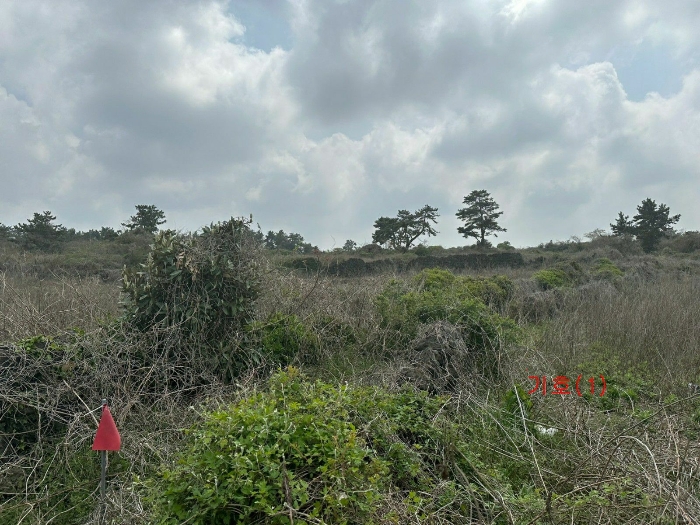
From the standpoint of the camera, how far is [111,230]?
79.8 feet

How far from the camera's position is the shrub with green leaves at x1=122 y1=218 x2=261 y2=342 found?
5555 millimetres

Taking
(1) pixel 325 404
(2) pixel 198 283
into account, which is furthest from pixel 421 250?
(1) pixel 325 404

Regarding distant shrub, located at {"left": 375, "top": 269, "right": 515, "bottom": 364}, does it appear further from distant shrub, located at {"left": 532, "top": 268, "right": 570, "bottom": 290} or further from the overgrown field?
distant shrub, located at {"left": 532, "top": 268, "right": 570, "bottom": 290}

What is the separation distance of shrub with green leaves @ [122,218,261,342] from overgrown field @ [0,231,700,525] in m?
0.02

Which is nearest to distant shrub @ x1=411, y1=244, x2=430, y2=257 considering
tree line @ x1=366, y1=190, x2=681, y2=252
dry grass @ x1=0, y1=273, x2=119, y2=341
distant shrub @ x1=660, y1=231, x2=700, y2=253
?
tree line @ x1=366, y1=190, x2=681, y2=252

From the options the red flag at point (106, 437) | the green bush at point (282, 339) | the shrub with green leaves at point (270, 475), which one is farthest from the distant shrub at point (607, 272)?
the red flag at point (106, 437)

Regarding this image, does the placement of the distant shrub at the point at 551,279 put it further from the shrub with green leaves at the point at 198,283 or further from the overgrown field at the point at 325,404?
the shrub with green leaves at the point at 198,283

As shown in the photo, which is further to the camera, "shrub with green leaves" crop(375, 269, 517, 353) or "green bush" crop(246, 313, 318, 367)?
"shrub with green leaves" crop(375, 269, 517, 353)

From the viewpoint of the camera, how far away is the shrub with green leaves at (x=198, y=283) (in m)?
5.55

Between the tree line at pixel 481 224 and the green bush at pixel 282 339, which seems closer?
the green bush at pixel 282 339

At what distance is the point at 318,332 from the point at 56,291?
155 inches

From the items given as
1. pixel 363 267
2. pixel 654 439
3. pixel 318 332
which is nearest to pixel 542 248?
pixel 363 267

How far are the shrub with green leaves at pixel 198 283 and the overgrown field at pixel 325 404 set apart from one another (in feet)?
0.08

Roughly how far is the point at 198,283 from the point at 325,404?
3.12 metres
